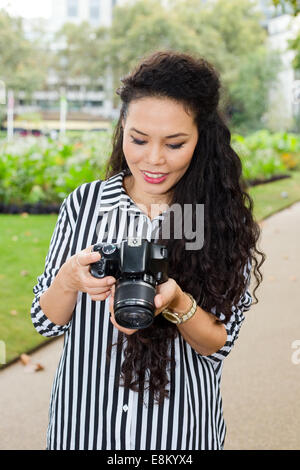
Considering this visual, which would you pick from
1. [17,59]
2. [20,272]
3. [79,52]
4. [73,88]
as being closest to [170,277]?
[20,272]

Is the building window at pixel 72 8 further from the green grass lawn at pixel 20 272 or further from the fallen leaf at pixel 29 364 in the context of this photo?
the fallen leaf at pixel 29 364

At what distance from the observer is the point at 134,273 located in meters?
1.30

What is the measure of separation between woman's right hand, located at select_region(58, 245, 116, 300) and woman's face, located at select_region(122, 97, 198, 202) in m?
0.28

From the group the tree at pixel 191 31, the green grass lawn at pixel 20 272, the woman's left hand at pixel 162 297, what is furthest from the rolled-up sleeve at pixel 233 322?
the tree at pixel 191 31

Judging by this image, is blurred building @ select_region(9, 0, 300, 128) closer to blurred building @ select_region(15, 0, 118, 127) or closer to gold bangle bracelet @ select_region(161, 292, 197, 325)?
blurred building @ select_region(15, 0, 118, 127)

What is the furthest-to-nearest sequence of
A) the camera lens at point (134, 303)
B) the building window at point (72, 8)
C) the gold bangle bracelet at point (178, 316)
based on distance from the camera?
the building window at point (72, 8), the gold bangle bracelet at point (178, 316), the camera lens at point (134, 303)

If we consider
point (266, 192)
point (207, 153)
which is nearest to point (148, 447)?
point (207, 153)

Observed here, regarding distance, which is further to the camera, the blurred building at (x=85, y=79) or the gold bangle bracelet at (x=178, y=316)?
the blurred building at (x=85, y=79)

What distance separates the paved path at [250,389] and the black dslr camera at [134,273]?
6.89ft

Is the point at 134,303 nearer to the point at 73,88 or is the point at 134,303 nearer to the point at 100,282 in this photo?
the point at 100,282

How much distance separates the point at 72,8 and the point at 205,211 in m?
71.2

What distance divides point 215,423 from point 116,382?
299 mm

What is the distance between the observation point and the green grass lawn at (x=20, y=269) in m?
4.45

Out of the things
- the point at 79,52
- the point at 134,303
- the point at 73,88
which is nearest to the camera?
the point at 134,303
